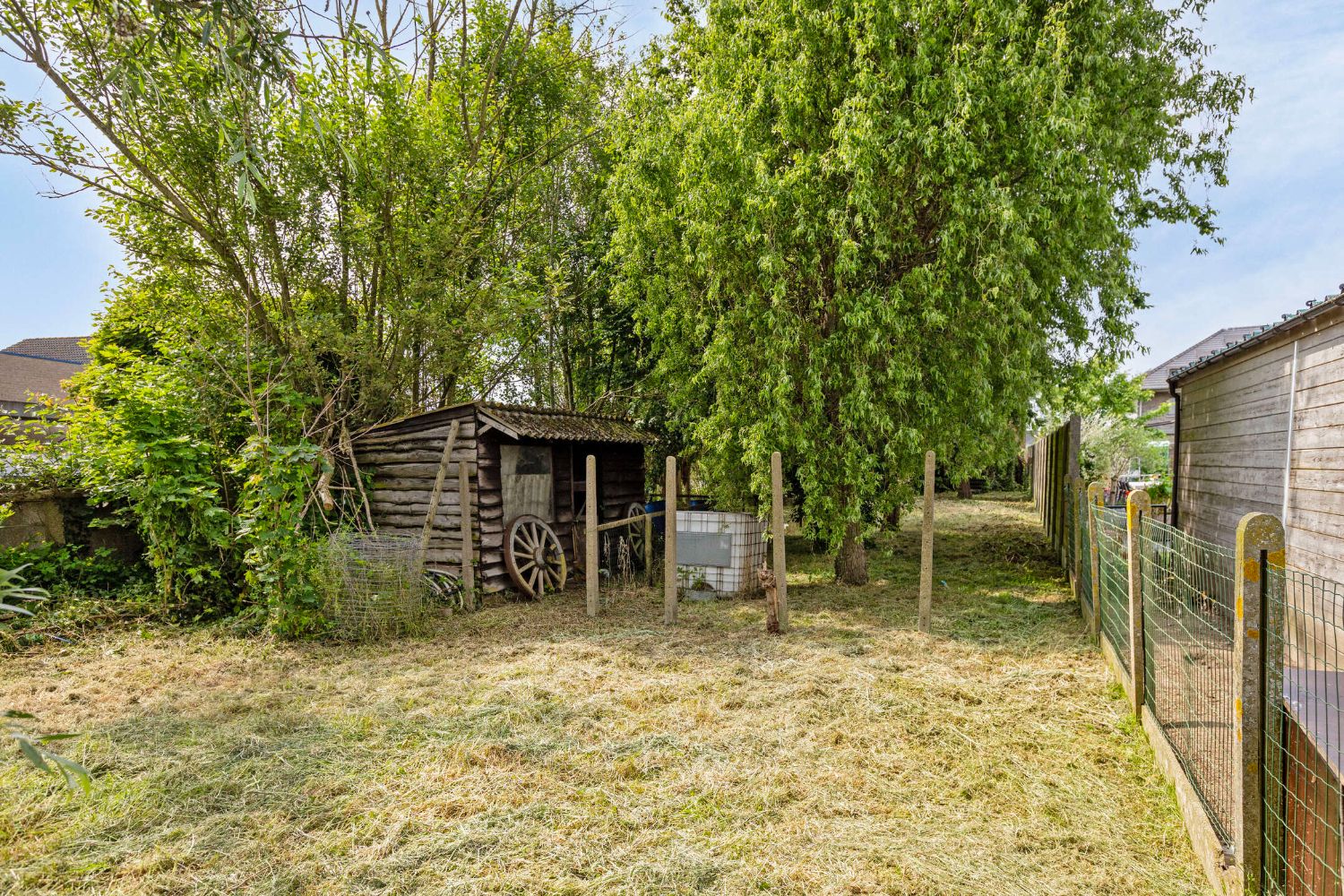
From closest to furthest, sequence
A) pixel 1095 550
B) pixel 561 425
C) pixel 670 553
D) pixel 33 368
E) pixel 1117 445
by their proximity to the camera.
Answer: pixel 1095 550 < pixel 670 553 < pixel 561 425 < pixel 1117 445 < pixel 33 368

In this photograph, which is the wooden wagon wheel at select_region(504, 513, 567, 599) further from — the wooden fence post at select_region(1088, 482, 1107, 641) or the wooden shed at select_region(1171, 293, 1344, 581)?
the wooden shed at select_region(1171, 293, 1344, 581)

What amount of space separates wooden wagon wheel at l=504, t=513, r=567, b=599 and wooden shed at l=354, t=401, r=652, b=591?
0.13 m

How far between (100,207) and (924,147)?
10.5 m

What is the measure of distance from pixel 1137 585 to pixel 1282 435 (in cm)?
356

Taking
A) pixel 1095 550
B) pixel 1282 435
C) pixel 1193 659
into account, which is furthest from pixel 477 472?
pixel 1282 435

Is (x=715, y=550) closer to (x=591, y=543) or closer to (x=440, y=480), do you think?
(x=591, y=543)

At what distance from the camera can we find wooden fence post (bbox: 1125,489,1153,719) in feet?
15.1

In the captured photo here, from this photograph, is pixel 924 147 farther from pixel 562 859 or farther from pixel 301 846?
pixel 301 846

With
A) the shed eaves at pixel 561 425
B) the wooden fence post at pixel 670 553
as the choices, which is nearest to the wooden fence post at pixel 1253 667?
the wooden fence post at pixel 670 553

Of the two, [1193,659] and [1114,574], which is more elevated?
[1114,574]

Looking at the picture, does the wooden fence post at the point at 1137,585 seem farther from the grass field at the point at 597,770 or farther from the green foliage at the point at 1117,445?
the green foliage at the point at 1117,445

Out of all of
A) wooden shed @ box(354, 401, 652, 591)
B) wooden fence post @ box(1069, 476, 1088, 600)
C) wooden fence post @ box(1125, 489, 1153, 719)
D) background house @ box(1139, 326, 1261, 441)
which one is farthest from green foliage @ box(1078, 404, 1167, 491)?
wooden fence post @ box(1125, 489, 1153, 719)

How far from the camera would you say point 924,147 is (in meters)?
8.35

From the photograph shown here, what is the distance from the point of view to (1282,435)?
22.5 feet
